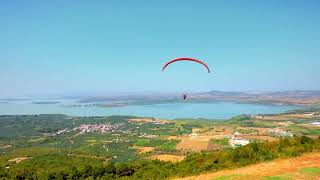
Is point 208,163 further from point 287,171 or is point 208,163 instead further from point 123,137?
point 123,137

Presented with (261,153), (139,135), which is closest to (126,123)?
(139,135)

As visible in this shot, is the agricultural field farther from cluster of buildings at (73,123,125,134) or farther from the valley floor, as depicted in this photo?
the valley floor

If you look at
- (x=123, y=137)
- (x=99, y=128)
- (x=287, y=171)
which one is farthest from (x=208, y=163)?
(x=99, y=128)

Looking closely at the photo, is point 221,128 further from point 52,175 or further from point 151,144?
point 52,175

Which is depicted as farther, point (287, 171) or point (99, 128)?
point (99, 128)

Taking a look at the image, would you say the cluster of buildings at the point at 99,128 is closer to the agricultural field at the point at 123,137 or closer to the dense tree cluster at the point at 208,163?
the agricultural field at the point at 123,137

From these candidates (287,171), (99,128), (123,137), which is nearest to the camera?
(287,171)

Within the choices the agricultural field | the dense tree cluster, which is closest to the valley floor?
the dense tree cluster
